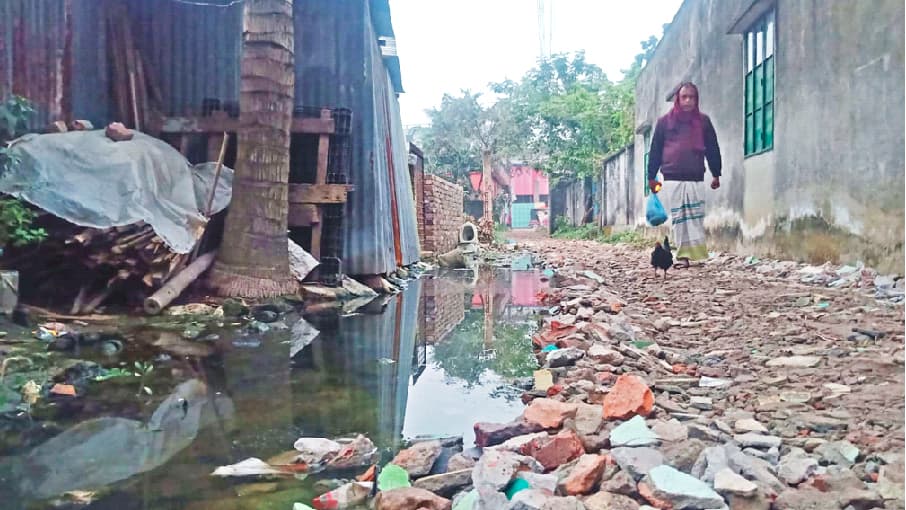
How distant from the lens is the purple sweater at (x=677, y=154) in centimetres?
487

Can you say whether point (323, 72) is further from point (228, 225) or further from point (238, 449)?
point (238, 449)

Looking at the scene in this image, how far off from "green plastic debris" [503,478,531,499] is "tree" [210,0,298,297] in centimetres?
392

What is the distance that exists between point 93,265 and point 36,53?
7.54 feet

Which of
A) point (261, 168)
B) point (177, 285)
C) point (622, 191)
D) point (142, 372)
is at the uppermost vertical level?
point (622, 191)

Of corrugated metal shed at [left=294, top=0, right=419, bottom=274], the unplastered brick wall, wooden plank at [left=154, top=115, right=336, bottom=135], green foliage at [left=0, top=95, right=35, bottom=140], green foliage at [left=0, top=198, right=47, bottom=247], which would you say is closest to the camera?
green foliage at [left=0, top=95, right=35, bottom=140]

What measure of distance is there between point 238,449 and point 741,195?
20.2 feet

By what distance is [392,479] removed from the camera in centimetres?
193

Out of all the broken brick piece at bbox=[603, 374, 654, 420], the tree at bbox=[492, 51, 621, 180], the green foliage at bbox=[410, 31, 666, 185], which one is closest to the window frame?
the broken brick piece at bbox=[603, 374, 654, 420]

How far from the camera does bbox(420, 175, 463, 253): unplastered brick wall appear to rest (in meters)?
12.7

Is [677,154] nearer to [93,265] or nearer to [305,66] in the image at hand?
[305,66]

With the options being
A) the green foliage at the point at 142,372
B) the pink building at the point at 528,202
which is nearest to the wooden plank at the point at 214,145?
the green foliage at the point at 142,372

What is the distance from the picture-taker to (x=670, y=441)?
1.93 meters

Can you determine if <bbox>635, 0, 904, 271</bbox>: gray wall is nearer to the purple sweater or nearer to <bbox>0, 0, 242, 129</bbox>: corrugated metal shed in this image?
the purple sweater

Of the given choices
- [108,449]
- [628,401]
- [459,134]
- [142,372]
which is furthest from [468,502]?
[459,134]
